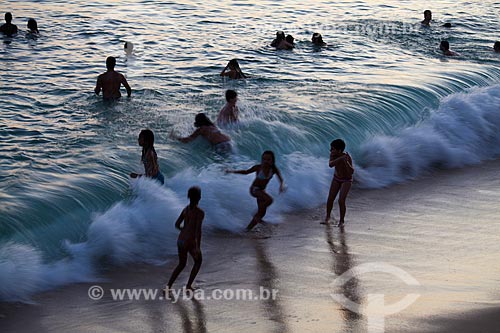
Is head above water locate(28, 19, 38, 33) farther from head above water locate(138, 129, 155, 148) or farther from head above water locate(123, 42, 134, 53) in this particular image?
head above water locate(138, 129, 155, 148)

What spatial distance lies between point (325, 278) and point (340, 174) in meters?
2.67

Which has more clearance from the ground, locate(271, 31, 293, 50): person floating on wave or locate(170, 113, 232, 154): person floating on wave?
locate(271, 31, 293, 50): person floating on wave

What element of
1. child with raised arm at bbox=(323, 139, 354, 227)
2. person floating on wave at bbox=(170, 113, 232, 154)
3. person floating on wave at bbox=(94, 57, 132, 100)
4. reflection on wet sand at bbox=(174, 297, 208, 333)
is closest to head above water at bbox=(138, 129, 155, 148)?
person floating on wave at bbox=(170, 113, 232, 154)

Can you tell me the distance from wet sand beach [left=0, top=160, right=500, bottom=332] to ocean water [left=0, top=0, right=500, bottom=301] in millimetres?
550

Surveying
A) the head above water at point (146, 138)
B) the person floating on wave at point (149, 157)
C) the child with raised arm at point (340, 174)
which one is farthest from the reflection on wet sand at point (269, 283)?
the head above water at point (146, 138)

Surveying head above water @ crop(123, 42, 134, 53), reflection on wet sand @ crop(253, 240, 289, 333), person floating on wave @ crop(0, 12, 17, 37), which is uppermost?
person floating on wave @ crop(0, 12, 17, 37)

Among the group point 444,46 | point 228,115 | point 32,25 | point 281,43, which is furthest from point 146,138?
point 444,46

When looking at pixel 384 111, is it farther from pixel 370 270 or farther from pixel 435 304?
pixel 435 304

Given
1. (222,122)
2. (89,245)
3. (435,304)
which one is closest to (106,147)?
(222,122)

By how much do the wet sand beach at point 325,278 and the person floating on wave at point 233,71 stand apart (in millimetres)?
6239

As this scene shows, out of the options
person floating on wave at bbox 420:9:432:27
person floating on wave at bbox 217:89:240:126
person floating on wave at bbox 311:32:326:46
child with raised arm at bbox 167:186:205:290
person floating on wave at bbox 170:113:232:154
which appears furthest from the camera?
person floating on wave at bbox 420:9:432:27

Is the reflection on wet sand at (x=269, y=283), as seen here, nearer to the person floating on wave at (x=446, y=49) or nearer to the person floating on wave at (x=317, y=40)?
the person floating on wave at (x=317, y=40)

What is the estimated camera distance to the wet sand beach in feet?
26.0

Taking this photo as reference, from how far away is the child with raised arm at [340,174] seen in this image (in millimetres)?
11312
